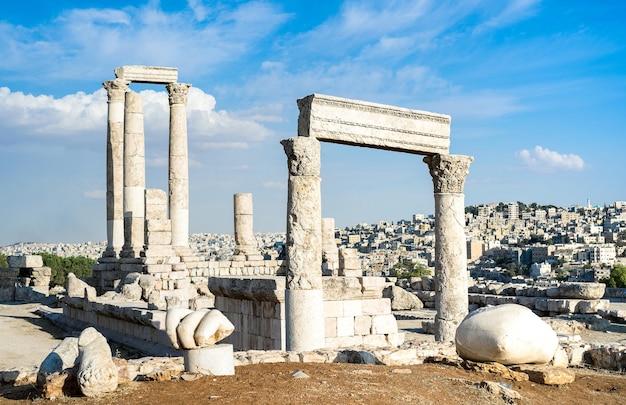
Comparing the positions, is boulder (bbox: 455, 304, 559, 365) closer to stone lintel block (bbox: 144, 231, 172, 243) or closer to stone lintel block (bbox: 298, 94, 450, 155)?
stone lintel block (bbox: 298, 94, 450, 155)

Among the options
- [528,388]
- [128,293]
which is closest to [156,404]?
[528,388]

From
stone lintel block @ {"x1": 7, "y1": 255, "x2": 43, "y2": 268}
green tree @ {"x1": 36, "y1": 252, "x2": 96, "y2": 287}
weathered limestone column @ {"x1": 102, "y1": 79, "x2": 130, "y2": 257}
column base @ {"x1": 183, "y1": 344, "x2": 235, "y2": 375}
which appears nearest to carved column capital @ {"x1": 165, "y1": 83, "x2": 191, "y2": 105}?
weathered limestone column @ {"x1": 102, "y1": 79, "x2": 130, "y2": 257}

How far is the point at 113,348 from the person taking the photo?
56.7ft

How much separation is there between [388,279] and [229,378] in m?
18.4

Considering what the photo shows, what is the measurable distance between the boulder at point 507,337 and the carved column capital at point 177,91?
22.6 metres

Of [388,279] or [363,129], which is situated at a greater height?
[363,129]

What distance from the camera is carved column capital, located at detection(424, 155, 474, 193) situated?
1339 centimetres

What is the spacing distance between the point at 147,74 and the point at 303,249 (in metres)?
20.3

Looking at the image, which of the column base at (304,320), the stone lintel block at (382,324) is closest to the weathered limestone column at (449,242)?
the stone lintel block at (382,324)

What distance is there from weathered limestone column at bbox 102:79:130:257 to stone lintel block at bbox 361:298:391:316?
1743 centimetres

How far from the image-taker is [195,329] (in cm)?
805

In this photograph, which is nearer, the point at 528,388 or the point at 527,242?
the point at 528,388

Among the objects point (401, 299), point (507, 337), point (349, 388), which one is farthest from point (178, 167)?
point (349, 388)

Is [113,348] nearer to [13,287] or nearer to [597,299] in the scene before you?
[597,299]
